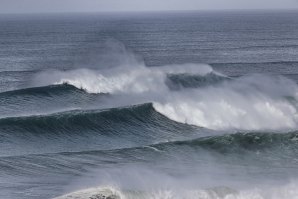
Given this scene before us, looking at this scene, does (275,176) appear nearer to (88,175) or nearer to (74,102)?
(88,175)

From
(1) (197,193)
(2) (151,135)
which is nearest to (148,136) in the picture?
(2) (151,135)

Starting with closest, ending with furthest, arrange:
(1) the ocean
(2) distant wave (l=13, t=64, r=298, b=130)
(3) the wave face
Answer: (1) the ocean → (3) the wave face → (2) distant wave (l=13, t=64, r=298, b=130)

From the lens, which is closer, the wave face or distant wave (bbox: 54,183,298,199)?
distant wave (bbox: 54,183,298,199)

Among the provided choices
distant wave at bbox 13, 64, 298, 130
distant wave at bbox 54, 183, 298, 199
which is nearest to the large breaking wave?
distant wave at bbox 13, 64, 298, 130

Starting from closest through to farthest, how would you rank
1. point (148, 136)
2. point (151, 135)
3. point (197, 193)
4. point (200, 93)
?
point (197, 193) < point (148, 136) < point (151, 135) < point (200, 93)

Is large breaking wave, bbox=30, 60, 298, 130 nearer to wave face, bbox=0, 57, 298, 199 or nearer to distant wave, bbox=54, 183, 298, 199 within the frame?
wave face, bbox=0, 57, 298, 199

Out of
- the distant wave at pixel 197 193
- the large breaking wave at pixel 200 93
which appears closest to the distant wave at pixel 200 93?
the large breaking wave at pixel 200 93

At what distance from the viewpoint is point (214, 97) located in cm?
3312

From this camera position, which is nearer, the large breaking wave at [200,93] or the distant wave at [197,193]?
the distant wave at [197,193]

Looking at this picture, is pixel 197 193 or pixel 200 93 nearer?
pixel 197 193

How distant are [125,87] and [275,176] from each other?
1997 centimetres

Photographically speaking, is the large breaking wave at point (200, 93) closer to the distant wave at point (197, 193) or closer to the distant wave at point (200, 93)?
the distant wave at point (200, 93)

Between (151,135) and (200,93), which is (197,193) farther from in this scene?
(200,93)

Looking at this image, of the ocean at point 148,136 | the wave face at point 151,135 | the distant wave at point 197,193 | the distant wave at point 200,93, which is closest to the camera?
the distant wave at point 197,193
